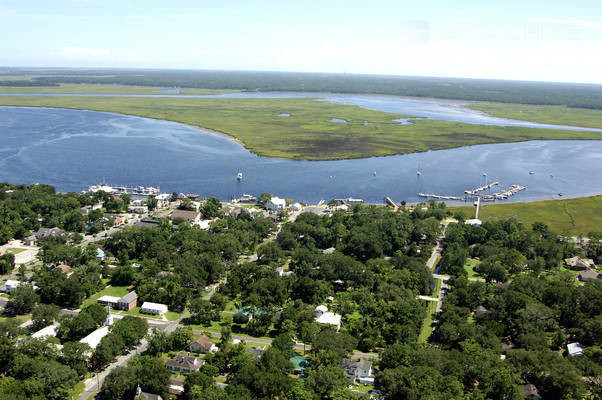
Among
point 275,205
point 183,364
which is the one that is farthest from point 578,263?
point 183,364

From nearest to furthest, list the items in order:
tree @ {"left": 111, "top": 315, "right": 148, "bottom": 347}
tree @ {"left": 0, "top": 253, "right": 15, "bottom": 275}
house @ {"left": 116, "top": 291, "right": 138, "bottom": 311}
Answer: tree @ {"left": 111, "top": 315, "right": 148, "bottom": 347}, house @ {"left": 116, "top": 291, "right": 138, "bottom": 311}, tree @ {"left": 0, "top": 253, "right": 15, "bottom": 275}

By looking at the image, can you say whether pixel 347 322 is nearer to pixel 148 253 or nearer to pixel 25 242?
pixel 148 253

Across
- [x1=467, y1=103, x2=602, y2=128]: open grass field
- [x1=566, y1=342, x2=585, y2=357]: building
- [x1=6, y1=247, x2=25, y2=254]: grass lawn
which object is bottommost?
[x1=6, y1=247, x2=25, y2=254]: grass lawn

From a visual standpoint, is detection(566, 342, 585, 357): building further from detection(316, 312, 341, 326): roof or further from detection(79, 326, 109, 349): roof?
detection(79, 326, 109, 349): roof

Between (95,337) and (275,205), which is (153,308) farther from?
(275,205)

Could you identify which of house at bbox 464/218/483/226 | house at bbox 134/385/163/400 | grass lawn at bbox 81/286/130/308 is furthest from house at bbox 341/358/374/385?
house at bbox 464/218/483/226

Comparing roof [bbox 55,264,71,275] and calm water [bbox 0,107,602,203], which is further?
Result: calm water [bbox 0,107,602,203]

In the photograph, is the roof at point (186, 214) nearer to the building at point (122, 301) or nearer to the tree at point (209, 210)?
the tree at point (209, 210)
